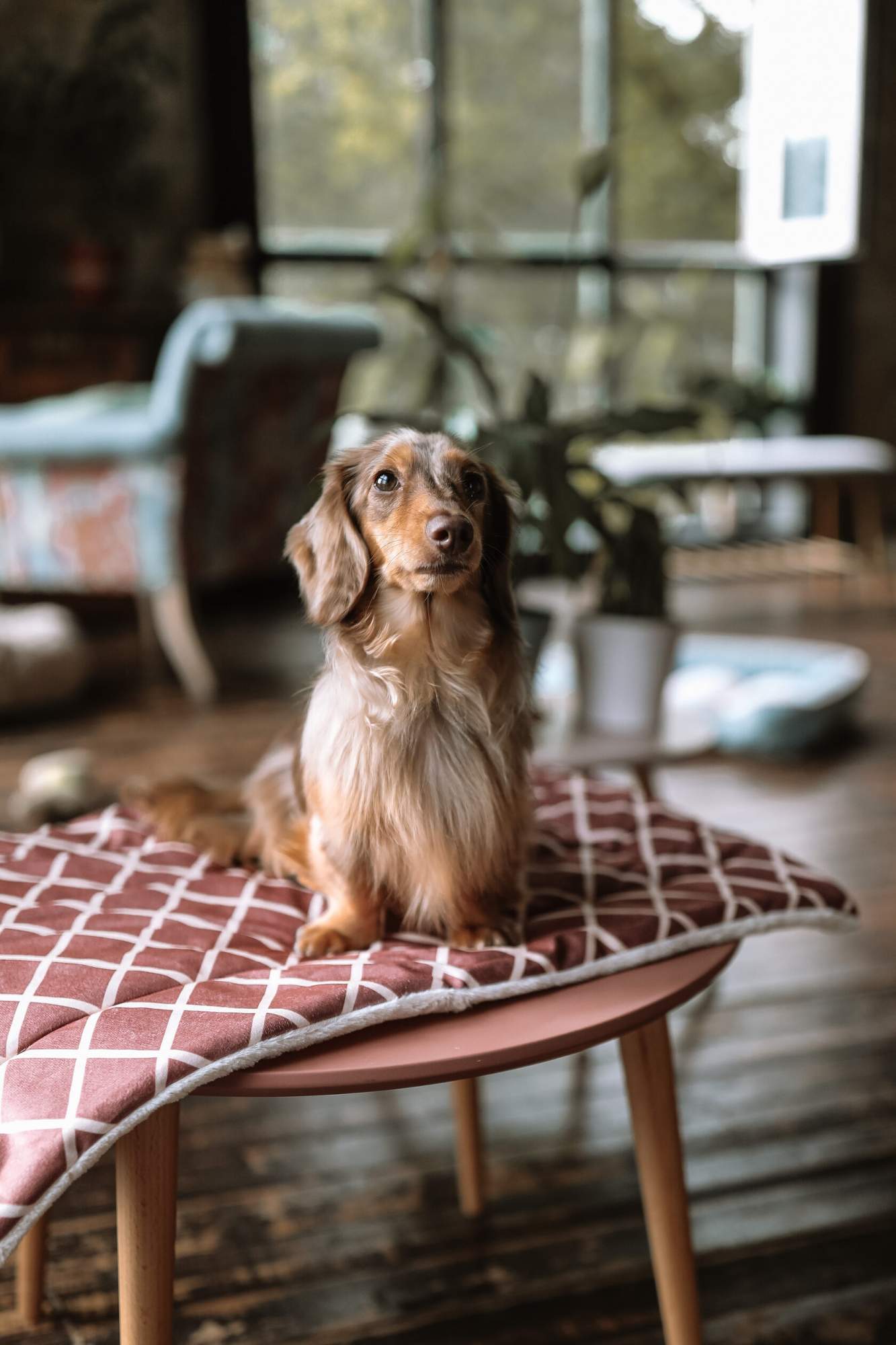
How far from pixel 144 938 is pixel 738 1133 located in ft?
3.05

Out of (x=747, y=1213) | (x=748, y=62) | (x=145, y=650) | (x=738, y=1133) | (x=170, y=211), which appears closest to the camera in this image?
(x=747, y=1213)

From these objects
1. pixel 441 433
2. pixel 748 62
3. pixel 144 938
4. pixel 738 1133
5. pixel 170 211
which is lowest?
pixel 738 1133

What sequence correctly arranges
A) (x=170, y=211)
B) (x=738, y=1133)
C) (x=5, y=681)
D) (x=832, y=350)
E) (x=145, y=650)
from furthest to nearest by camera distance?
(x=832, y=350)
(x=170, y=211)
(x=145, y=650)
(x=5, y=681)
(x=738, y=1133)

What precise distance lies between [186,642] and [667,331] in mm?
3121

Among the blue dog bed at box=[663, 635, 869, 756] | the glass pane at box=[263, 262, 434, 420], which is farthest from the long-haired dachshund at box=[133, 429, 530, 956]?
the glass pane at box=[263, 262, 434, 420]

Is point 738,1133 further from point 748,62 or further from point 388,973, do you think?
point 748,62

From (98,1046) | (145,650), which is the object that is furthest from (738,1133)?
(145,650)

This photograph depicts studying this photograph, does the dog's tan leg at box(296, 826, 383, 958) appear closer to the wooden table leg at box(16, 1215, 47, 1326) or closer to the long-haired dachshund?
the long-haired dachshund

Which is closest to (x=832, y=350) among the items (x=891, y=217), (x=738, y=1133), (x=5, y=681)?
(x=891, y=217)

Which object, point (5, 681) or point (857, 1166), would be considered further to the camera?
point (5, 681)

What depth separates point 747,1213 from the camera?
142cm

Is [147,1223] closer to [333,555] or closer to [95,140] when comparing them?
[333,555]

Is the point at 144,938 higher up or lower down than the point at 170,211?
lower down

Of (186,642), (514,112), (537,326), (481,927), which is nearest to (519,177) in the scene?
(514,112)
